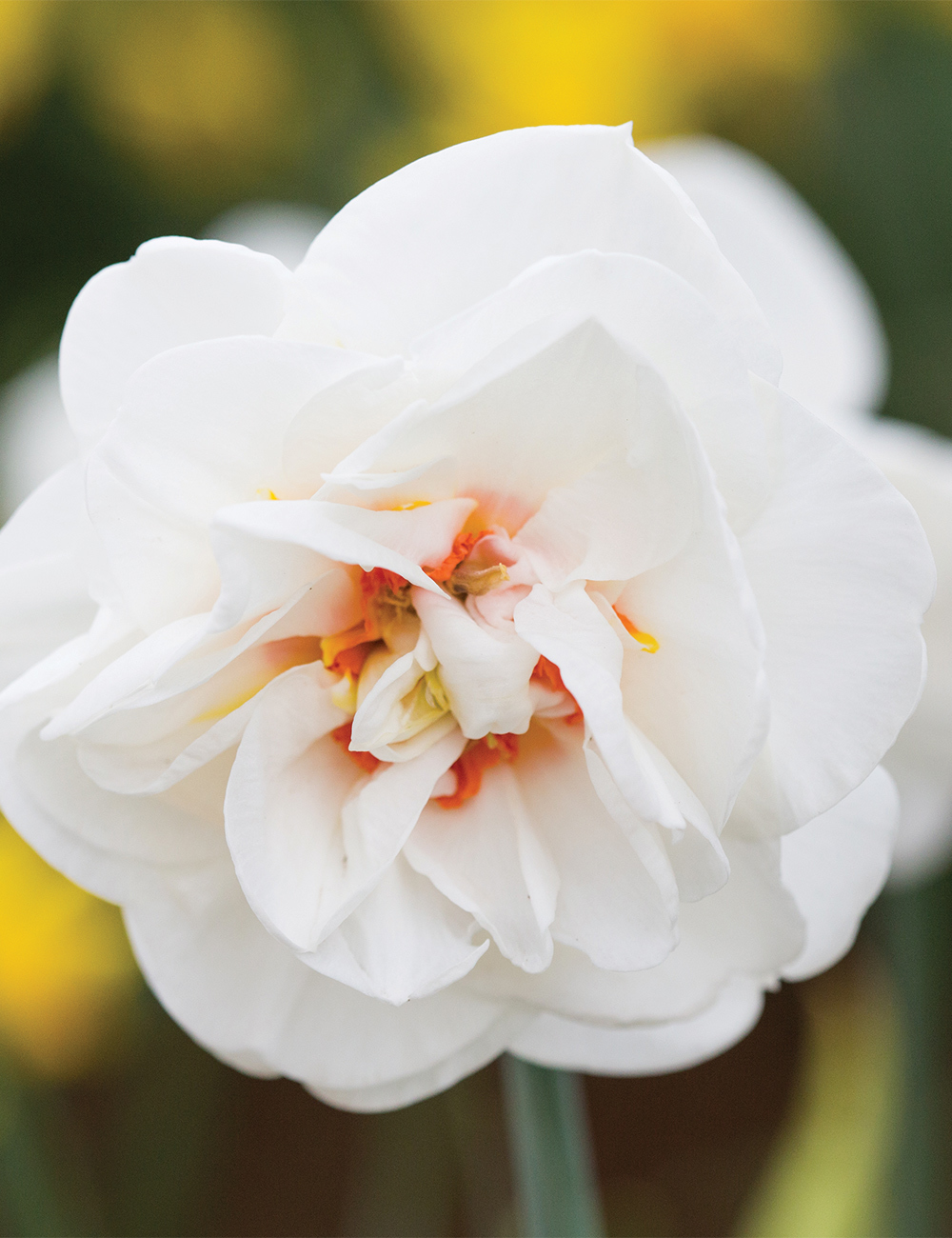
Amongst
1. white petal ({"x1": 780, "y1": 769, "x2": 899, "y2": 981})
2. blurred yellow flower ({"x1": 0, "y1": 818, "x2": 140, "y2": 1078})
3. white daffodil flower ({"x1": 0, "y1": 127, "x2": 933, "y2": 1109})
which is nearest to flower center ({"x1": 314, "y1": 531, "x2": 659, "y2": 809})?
white daffodil flower ({"x1": 0, "y1": 127, "x2": 933, "y2": 1109})

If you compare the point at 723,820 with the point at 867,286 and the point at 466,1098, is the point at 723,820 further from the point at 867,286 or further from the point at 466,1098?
the point at 867,286

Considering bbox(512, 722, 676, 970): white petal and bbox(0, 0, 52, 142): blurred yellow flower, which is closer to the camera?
bbox(512, 722, 676, 970): white petal

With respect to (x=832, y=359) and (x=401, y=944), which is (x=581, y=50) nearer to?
(x=832, y=359)

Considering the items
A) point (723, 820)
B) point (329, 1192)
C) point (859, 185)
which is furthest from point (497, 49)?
point (329, 1192)

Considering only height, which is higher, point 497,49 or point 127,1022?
point 497,49

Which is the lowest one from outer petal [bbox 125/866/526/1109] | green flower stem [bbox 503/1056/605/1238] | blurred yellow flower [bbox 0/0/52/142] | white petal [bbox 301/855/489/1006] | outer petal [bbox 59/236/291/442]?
green flower stem [bbox 503/1056/605/1238]

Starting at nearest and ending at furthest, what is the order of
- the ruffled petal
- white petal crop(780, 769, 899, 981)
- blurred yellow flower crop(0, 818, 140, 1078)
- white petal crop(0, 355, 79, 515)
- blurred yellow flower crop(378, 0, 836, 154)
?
the ruffled petal, white petal crop(780, 769, 899, 981), white petal crop(0, 355, 79, 515), blurred yellow flower crop(0, 818, 140, 1078), blurred yellow flower crop(378, 0, 836, 154)

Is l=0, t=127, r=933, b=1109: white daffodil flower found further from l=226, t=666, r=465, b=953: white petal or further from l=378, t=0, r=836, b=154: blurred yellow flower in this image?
l=378, t=0, r=836, b=154: blurred yellow flower
